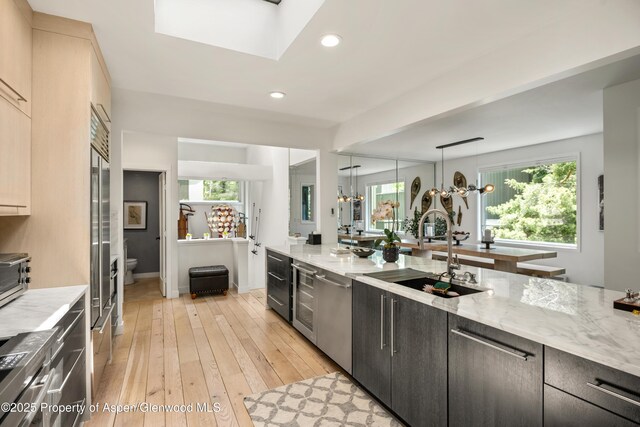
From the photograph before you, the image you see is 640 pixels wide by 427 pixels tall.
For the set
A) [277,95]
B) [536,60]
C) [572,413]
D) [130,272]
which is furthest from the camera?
[130,272]

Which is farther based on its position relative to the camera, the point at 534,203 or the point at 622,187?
the point at 534,203

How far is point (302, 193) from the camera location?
5.07 metres

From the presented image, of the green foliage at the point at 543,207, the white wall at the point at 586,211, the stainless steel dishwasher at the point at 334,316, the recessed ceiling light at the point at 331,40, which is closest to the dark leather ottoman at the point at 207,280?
the stainless steel dishwasher at the point at 334,316

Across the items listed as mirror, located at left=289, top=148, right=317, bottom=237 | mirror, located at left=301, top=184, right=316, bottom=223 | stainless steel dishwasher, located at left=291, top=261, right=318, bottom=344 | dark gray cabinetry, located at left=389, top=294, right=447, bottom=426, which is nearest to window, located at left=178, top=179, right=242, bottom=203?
mirror, located at left=289, top=148, right=317, bottom=237

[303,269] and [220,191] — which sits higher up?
[220,191]

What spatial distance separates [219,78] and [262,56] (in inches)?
23.8

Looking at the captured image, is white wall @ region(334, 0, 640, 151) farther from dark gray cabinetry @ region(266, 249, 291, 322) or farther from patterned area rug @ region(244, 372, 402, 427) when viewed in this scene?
patterned area rug @ region(244, 372, 402, 427)

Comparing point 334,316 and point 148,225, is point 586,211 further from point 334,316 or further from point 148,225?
point 148,225

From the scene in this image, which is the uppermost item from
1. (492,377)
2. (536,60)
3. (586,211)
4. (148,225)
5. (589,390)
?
(536,60)

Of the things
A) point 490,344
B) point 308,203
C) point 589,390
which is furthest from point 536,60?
point 308,203

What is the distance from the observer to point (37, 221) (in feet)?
6.37

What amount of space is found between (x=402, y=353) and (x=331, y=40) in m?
2.11

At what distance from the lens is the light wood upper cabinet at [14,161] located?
1.59 m

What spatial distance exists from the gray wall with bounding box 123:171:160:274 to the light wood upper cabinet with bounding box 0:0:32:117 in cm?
530
